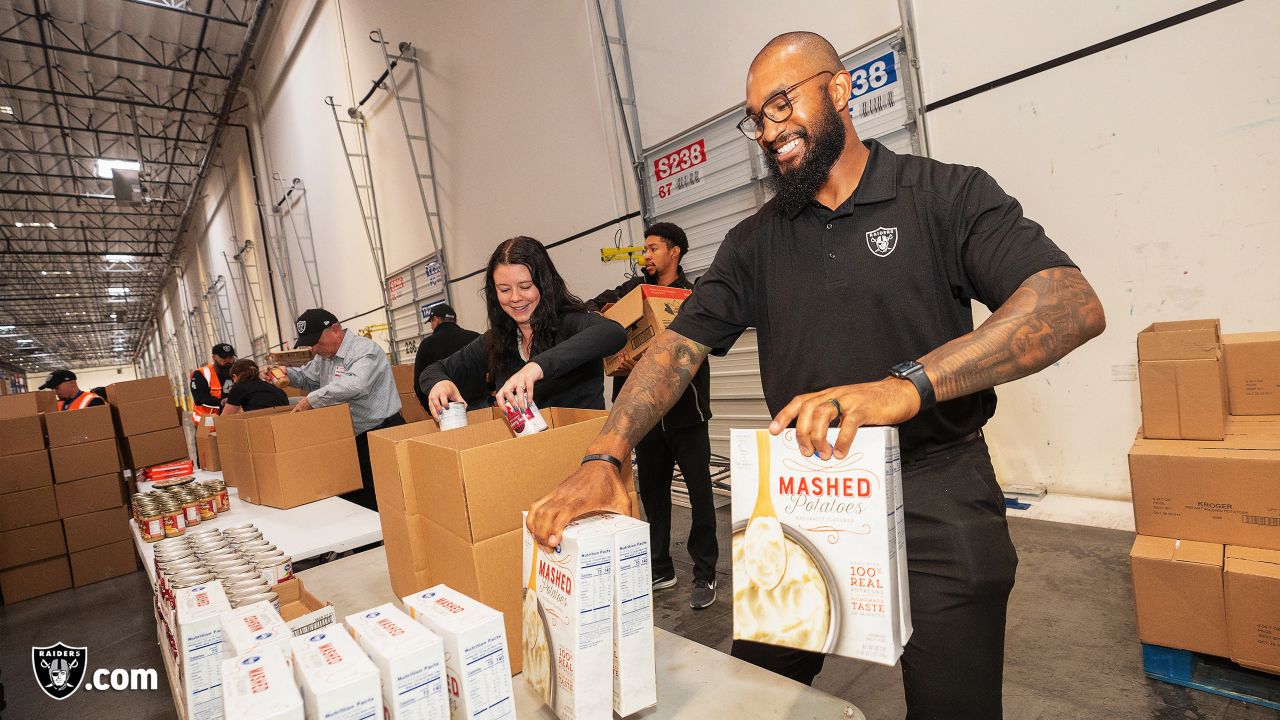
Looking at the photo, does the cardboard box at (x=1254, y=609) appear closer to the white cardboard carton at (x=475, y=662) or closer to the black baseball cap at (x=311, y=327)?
the white cardboard carton at (x=475, y=662)

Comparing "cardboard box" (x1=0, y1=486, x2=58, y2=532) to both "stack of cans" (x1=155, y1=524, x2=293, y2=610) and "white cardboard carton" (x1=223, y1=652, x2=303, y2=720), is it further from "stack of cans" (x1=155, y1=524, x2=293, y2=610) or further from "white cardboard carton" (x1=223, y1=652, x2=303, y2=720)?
"white cardboard carton" (x1=223, y1=652, x2=303, y2=720)

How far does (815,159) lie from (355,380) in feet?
8.67

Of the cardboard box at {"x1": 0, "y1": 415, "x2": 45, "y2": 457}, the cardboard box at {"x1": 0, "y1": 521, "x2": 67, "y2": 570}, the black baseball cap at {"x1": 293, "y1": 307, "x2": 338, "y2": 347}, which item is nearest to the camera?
the black baseball cap at {"x1": 293, "y1": 307, "x2": 338, "y2": 347}

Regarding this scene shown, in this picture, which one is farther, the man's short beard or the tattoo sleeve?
the man's short beard

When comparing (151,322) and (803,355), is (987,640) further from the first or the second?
(151,322)

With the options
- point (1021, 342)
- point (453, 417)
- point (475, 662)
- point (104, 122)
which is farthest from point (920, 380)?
point (104, 122)

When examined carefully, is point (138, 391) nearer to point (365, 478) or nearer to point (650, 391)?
point (365, 478)

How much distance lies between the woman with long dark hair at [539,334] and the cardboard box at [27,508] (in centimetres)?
413

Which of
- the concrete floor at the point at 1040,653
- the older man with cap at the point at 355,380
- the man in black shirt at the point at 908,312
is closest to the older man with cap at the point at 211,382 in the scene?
the concrete floor at the point at 1040,653

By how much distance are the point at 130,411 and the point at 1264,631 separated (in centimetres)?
654

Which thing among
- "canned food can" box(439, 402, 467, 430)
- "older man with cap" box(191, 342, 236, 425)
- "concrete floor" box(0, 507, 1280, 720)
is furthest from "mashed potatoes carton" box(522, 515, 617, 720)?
"older man with cap" box(191, 342, 236, 425)

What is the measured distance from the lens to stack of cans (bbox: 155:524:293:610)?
4.06 ft

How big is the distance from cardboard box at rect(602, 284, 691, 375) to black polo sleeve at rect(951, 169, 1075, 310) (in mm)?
1552

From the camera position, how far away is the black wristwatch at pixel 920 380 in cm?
77
